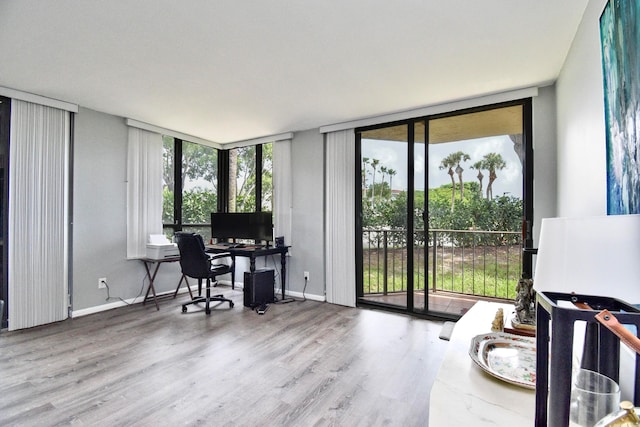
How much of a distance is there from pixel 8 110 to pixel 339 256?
12.3ft

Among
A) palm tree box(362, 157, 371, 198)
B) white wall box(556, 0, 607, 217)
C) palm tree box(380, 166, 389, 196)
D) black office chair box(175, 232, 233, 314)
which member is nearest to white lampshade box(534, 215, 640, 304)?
white wall box(556, 0, 607, 217)

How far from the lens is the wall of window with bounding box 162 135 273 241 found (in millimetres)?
4395

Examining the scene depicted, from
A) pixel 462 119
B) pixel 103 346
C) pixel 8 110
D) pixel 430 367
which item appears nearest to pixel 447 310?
pixel 430 367

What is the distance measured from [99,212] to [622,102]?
442 cm

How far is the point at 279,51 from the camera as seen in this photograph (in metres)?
2.22

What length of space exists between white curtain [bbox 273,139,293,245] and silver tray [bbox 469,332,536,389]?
3.43 m

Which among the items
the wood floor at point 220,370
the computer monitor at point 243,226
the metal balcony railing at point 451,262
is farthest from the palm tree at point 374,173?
the wood floor at point 220,370

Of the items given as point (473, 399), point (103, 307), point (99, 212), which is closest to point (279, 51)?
point (473, 399)

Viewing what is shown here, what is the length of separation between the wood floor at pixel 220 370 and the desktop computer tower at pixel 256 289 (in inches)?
15.6

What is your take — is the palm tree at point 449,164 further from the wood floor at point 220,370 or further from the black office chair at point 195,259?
the black office chair at point 195,259

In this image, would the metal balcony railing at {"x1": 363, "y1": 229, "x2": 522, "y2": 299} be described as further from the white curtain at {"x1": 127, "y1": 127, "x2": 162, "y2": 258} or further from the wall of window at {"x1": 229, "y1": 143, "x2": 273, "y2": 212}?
the white curtain at {"x1": 127, "y1": 127, "x2": 162, "y2": 258}

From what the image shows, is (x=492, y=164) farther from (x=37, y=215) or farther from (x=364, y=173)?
(x=37, y=215)

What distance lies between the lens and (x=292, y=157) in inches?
174

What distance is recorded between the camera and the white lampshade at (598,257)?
753mm
